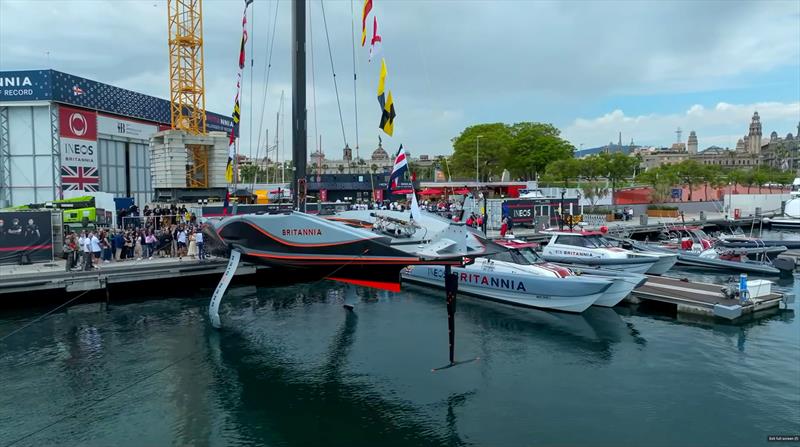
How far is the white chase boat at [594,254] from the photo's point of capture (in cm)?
2266

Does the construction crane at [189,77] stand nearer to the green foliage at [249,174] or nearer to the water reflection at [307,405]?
the water reflection at [307,405]

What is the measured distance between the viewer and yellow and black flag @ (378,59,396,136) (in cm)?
1402

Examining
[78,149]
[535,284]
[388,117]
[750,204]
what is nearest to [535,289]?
[535,284]

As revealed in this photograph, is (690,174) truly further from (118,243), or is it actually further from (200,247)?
(118,243)

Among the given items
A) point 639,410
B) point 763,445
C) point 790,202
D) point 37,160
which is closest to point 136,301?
point 639,410

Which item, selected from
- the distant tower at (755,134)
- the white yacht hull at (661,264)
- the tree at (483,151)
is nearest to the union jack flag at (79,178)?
the white yacht hull at (661,264)

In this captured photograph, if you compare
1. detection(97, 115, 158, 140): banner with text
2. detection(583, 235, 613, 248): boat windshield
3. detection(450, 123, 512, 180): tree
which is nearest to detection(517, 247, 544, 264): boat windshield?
detection(583, 235, 613, 248): boat windshield

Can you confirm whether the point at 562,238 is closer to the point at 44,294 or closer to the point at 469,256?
the point at 469,256

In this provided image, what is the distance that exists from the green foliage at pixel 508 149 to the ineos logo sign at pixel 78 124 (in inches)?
1864

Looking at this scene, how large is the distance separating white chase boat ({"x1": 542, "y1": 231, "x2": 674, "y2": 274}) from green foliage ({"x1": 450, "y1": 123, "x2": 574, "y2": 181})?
5032cm

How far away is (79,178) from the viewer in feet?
128

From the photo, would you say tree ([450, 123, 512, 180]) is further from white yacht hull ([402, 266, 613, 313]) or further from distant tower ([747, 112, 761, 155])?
distant tower ([747, 112, 761, 155])

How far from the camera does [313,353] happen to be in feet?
48.4

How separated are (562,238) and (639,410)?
45.1 ft
